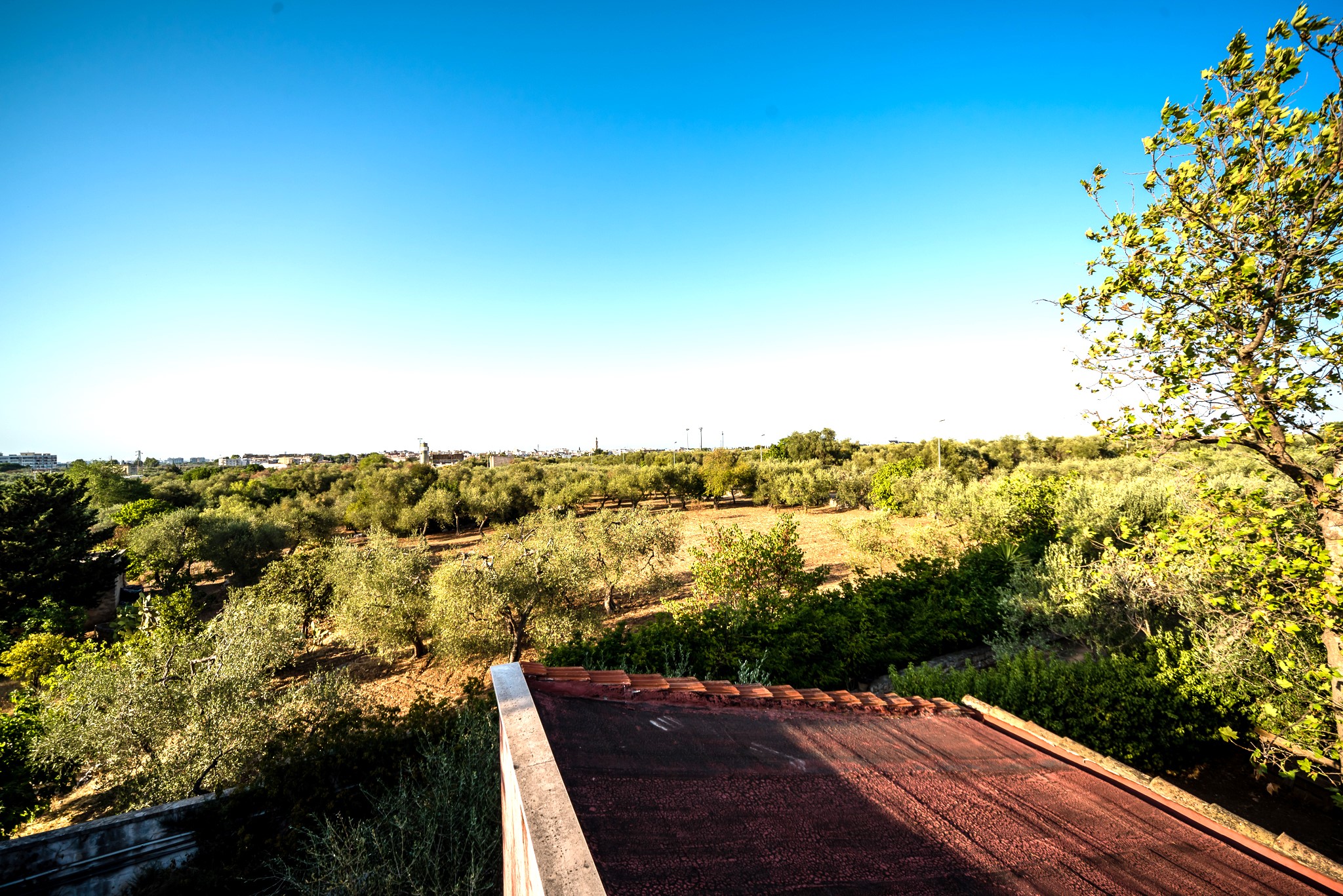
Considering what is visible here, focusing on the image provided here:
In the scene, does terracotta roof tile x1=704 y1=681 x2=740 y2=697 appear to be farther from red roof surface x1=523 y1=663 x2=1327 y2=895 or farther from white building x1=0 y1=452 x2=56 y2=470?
white building x1=0 y1=452 x2=56 y2=470

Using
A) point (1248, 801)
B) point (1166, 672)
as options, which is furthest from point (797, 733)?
point (1248, 801)

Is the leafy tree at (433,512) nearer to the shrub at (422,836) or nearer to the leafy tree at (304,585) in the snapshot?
the leafy tree at (304,585)

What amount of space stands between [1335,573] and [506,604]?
12115 millimetres

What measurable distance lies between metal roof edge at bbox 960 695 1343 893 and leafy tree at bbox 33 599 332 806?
907 centimetres

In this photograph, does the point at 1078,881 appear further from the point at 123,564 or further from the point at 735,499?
the point at 735,499

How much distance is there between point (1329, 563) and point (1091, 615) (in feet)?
19.6

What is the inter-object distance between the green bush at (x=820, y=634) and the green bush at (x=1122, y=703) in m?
2.17

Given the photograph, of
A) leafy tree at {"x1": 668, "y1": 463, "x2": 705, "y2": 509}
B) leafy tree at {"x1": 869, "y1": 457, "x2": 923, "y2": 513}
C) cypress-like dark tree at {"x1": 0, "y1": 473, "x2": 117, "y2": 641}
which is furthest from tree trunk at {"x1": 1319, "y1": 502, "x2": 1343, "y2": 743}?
leafy tree at {"x1": 668, "y1": 463, "x2": 705, "y2": 509}

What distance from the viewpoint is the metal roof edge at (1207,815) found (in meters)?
2.70

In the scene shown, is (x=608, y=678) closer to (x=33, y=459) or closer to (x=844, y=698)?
(x=844, y=698)

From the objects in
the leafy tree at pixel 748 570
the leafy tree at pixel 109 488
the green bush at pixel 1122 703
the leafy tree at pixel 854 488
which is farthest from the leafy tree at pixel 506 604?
the leafy tree at pixel 109 488

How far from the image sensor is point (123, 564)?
19.3 meters

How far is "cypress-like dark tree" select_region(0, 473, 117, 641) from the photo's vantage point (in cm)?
1608

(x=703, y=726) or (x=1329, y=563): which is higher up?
(x=1329, y=563)
